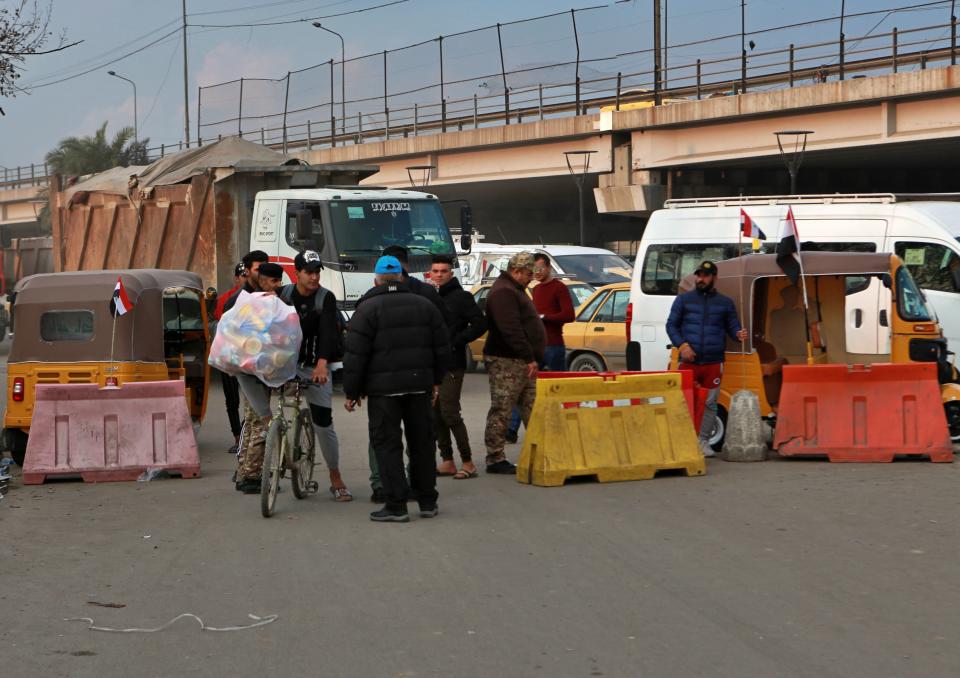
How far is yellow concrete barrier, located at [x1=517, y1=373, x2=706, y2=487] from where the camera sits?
11.3 m

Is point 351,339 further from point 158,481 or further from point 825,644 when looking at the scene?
point 825,644

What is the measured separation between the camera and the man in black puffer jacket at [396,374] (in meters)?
9.51

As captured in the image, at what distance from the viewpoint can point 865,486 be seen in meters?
10.9

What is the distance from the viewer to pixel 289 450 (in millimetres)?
10047

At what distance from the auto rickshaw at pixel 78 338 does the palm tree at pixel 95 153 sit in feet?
209

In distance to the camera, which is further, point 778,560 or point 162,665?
point 778,560

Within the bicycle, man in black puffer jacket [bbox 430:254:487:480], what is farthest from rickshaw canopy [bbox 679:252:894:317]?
the bicycle

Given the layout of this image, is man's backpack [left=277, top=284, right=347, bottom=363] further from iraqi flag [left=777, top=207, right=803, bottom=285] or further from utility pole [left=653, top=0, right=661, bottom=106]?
utility pole [left=653, top=0, right=661, bottom=106]

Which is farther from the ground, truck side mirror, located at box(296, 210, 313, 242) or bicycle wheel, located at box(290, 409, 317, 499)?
truck side mirror, located at box(296, 210, 313, 242)

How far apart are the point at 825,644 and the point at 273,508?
190 inches

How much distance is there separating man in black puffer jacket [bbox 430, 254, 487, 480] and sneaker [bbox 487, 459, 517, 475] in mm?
276

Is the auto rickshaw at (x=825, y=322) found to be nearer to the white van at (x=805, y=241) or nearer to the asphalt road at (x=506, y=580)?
the white van at (x=805, y=241)

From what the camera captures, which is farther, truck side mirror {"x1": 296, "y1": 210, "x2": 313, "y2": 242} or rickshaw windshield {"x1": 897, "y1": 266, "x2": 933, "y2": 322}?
truck side mirror {"x1": 296, "y1": 210, "x2": 313, "y2": 242}

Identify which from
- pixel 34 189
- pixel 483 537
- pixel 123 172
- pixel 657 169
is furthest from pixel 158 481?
pixel 34 189
